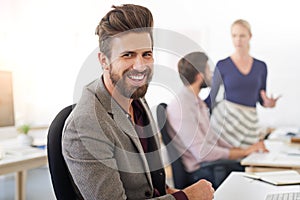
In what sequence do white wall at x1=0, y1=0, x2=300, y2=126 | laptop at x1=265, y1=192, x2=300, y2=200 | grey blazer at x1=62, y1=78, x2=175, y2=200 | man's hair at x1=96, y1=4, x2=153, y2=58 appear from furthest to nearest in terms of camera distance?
white wall at x1=0, y1=0, x2=300, y2=126, laptop at x1=265, y1=192, x2=300, y2=200, man's hair at x1=96, y1=4, x2=153, y2=58, grey blazer at x1=62, y1=78, x2=175, y2=200

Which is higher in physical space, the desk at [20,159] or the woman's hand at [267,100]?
the woman's hand at [267,100]

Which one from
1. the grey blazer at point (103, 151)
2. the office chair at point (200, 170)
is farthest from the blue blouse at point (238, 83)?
the grey blazer at point (103, 151)

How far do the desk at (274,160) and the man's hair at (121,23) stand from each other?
1184 millimetres

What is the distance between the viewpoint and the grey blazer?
1.04m

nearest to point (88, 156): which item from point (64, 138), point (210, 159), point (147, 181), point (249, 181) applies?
point (64, 138)

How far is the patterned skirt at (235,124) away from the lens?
274 cm

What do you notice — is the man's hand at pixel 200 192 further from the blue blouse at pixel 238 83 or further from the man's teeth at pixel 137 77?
the blue blouse at pixel 238 83

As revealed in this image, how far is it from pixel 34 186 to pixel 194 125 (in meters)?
1.91

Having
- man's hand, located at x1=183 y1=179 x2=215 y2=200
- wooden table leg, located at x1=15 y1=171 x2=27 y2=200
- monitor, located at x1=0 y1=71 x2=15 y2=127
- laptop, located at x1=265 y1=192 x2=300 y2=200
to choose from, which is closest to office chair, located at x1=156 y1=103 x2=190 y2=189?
laptop, located at x1=265 y1=192 x2=300 y2=200

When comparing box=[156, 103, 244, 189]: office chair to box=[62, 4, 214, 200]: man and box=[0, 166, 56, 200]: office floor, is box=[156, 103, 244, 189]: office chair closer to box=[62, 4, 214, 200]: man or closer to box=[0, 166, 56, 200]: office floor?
box=[62, 4, 214, 200]: man

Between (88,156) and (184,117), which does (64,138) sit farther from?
(184,117)

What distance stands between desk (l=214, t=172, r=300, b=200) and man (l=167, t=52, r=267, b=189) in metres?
0.54

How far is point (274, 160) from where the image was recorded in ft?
7.20

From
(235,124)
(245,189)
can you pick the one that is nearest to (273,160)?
(235,124)
